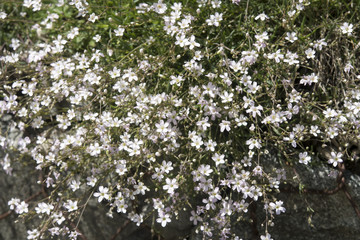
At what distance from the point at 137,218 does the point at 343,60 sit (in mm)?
1847

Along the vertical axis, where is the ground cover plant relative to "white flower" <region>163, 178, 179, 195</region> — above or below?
above

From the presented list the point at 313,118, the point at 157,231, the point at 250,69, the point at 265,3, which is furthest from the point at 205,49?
the point at 157,231

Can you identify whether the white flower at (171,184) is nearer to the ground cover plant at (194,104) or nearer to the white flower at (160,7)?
the ground cover plant at (194,104)

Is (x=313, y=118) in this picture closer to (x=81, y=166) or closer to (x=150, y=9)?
(x=150, y=9)

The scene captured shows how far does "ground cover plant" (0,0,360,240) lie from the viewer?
2559 mm

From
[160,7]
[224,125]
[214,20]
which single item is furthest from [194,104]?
[160,7]

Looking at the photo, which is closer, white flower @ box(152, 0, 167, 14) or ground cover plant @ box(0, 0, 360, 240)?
ground cover plant @ box(0, 0, 360, 240)

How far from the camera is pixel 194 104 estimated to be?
113 inches

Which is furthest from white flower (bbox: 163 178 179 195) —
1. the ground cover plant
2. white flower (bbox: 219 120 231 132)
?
white flower (bbox: 219 120 231 132)

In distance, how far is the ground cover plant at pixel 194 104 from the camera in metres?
2.56

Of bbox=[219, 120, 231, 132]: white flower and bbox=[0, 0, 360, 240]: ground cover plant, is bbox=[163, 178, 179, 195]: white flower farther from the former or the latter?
bbox=[219, 120, 231, 132]: white flower

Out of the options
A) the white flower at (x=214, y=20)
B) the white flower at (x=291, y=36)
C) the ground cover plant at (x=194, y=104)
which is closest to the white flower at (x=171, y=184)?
the ground cover plant at (x=194, y=104)

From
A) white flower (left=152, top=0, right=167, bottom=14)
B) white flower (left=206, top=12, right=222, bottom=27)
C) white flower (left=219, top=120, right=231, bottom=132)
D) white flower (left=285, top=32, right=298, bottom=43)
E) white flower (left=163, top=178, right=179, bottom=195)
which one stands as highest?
white flower (left=152, top=0, right=167, bottom=14)

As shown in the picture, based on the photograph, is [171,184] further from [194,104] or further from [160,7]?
[160,7]
